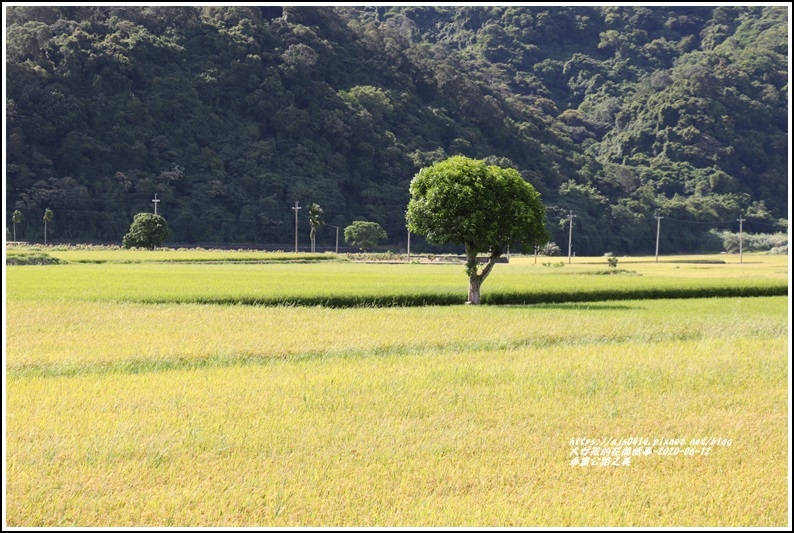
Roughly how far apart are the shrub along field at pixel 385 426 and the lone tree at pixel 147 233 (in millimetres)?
74381

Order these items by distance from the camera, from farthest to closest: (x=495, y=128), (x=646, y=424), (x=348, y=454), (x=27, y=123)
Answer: (x=495, y=128) < (x=27, y=123) < (x=646, y=424) < (x=348, y=454)

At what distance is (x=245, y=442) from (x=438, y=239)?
25.4 meters

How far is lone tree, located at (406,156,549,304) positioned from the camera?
35812 millimetres

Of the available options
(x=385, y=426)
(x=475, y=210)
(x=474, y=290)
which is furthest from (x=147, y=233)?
(x=385, y=426)

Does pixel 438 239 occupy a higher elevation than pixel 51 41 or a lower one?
lower

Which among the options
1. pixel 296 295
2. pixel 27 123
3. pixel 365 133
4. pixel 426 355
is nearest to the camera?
pixel 426 355

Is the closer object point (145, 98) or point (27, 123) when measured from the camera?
point (27, 123)

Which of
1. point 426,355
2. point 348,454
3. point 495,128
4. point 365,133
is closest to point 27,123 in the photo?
point 365,133

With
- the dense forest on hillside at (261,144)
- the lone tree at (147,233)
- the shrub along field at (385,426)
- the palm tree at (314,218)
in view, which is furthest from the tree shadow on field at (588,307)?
the dense forest on hillside at (261,144)

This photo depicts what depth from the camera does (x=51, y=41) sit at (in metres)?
143

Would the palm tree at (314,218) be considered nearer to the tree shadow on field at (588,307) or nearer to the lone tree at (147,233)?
the lone tree at (147,233)

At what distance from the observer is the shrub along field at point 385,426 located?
9.09 meters

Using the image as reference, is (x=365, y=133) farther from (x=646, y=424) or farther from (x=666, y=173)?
(x=646, y=424)

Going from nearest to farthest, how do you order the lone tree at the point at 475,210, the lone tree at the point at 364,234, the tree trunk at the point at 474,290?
the lone tree at the point at 475,210 → the tree trunk at the point at 474,290 → the lone tree at the point at 364,234
